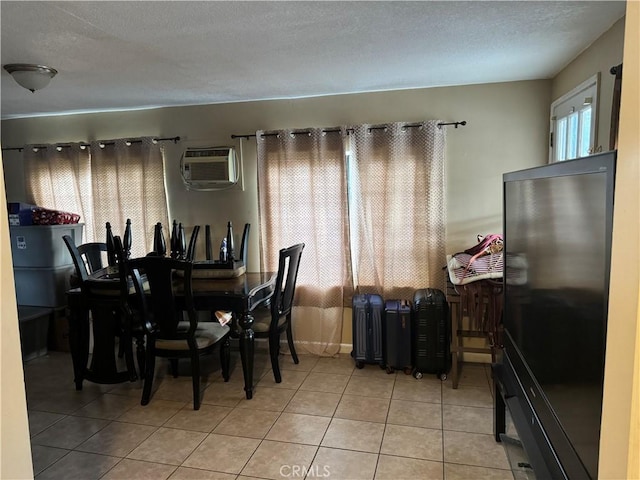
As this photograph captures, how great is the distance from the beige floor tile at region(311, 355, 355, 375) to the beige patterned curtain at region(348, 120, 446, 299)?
25.7 inches

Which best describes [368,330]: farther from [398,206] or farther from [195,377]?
[195,377]

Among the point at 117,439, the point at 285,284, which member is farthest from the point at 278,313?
the point at 117,439

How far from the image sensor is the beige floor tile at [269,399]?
9.58 ft

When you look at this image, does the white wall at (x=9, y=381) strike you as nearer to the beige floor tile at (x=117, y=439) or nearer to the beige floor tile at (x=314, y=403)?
the beige floor tile at (x=117, y=439)

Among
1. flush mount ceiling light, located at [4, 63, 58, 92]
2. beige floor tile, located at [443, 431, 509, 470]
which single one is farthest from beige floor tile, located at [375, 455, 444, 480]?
flush mount ceiling light, located at [4, 63, 58, 92]

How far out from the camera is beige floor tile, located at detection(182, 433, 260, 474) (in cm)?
228

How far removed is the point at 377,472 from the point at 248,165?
269 cm

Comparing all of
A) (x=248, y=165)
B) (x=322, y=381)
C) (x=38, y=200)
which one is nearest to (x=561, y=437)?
(x=322, y=381)

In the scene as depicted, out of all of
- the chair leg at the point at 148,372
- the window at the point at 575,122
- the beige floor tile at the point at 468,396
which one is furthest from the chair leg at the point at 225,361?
the window at the point at 575,122

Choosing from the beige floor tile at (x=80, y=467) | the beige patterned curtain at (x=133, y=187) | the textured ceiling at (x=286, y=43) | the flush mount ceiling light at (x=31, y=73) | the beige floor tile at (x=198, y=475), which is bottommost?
the beige floor tile at (x=80, y=467)

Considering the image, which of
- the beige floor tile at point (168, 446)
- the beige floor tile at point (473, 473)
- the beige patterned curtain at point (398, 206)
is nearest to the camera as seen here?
the beige floor tile at point (473, 473)

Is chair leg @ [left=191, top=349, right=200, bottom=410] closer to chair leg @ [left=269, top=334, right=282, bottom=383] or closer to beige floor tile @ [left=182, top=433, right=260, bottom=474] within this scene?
beige floor tile @ [left=182, top=433, right=260, bottom=474]

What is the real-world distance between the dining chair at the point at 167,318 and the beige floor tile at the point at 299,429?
2.01ft

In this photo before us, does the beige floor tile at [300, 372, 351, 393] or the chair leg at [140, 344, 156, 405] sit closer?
the chair leg at [140, 344, 156, 405]
